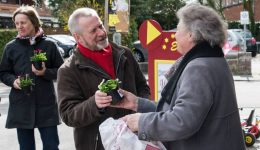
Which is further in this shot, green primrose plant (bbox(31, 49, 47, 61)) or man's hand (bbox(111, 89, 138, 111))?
green primrose plant (bbox(31, 49, 47, 61))

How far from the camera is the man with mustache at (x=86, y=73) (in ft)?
10.2

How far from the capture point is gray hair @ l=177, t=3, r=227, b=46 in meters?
2.47

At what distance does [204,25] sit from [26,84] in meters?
2.29

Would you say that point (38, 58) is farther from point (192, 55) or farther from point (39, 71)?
point (192, 55)

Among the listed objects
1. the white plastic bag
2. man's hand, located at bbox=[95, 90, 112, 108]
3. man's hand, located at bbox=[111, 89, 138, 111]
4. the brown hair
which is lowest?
the white plastic bag

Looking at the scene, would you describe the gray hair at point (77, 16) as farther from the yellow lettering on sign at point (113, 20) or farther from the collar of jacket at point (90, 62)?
the yellow lettering on sign at point (113, 20)

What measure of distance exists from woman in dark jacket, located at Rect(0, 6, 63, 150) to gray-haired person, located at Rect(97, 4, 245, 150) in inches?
77.9

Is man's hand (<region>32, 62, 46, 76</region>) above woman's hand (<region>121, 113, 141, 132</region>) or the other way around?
above

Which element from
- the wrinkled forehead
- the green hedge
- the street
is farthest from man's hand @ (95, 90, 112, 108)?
the green hedge

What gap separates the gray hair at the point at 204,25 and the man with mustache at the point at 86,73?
0.85m

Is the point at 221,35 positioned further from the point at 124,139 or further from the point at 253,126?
the point at 253,126

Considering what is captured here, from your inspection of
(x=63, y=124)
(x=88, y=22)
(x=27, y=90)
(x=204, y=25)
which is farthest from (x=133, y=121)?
(x=63, y=124)

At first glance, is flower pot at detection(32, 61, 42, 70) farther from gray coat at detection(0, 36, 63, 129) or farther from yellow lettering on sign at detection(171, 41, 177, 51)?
yellow lettering on sign at detection(171, 41, 177, 51)

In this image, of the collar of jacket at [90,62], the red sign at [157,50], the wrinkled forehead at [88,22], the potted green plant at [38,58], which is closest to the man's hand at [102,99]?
the collar of jacket at [90,62]
